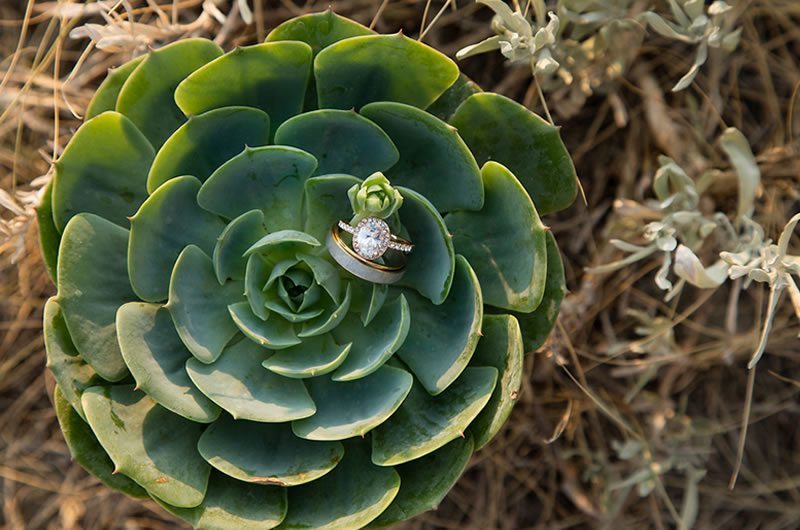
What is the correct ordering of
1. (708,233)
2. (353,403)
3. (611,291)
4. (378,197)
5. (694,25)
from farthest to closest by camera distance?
(611,291)
(708,233)
(694,25)
(353,403)
(378,197)

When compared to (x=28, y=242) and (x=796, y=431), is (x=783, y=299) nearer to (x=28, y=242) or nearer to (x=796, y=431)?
(x=796, y=431)

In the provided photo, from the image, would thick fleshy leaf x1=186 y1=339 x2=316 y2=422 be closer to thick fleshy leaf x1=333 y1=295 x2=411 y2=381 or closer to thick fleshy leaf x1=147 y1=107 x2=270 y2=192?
thick fleshy leaf x1=333 y1=295 x2=411 y2=381

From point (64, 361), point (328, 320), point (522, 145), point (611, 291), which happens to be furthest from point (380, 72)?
point (611, 291)

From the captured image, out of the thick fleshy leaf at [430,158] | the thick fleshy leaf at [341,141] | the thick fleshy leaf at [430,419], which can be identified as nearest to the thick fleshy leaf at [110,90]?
the thick fleshy leaf at [341,141]

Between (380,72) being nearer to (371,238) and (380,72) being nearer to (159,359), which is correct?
(371,238)

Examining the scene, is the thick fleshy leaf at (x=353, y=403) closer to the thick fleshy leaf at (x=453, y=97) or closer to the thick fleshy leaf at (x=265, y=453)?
the thick fleshy leaf at (x=265, y=453)

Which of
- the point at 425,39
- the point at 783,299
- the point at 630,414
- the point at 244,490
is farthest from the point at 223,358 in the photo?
the point at 783,299
